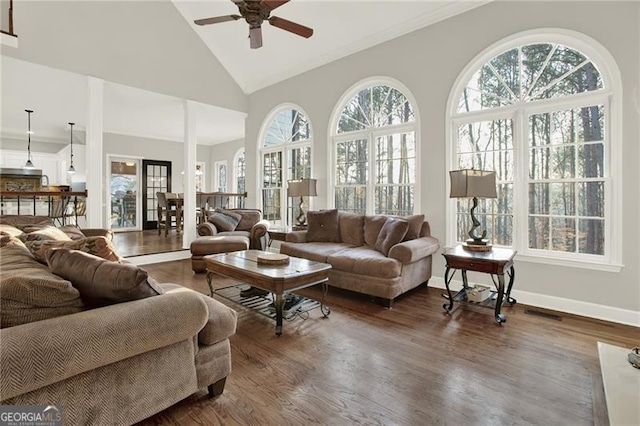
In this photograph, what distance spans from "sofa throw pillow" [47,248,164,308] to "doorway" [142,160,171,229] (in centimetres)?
869

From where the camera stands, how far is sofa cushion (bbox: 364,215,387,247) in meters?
4.15

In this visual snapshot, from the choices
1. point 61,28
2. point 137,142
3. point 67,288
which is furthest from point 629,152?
point 137,142

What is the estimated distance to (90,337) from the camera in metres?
1.27

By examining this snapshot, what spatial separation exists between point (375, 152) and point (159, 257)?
411 centimetres

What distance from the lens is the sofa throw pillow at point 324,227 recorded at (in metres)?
4.56

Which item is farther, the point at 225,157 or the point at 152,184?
the point at 225,157

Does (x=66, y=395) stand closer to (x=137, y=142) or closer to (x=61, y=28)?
→ (x=61, y=28)

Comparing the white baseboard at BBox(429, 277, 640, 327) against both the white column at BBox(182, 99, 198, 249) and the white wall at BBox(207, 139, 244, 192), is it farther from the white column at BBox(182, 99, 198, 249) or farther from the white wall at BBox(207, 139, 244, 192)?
the white wall at BBox(207, 139, 244, 192)

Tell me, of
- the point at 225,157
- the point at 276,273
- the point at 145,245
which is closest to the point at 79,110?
the point at 145,245

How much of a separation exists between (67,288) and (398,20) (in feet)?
15.3

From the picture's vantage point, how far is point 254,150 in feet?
22.2

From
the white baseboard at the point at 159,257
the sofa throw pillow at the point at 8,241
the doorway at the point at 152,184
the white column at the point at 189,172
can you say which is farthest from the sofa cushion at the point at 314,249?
the doorway at the point at 152,184

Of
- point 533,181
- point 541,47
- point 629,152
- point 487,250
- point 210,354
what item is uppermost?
point 541,47

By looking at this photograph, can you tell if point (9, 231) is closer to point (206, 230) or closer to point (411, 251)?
point (206, 230)
